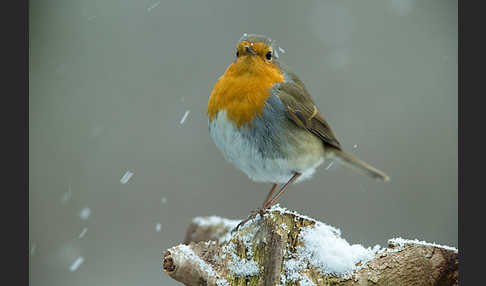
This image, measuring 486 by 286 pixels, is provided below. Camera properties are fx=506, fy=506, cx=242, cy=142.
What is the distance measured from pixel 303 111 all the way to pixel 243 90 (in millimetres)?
436

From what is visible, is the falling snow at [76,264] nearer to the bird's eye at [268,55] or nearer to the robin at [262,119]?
the robin at [262,119]

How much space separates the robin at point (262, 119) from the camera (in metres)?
2.66

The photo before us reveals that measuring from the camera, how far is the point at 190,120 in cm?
497

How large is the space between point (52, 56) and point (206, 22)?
5.22 ft

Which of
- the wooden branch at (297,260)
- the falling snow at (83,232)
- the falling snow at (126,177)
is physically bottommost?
the falling snow at (83,232)

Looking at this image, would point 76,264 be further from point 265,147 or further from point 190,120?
point 265,147

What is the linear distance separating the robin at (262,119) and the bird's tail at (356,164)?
0.05 metres

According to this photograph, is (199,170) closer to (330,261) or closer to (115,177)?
(115,177)

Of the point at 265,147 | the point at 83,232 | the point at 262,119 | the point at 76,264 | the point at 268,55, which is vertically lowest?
the point at 76,264

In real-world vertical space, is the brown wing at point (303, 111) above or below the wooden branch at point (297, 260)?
above

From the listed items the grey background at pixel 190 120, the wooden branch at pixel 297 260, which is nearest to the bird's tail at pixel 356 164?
the wooden branch at pixel 297 260

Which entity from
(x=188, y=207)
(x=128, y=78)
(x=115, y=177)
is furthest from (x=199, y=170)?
(x=128, y=78)

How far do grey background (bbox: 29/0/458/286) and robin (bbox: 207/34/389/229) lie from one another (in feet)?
5.11

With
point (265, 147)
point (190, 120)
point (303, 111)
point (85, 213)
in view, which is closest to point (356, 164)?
point (303, 111)
